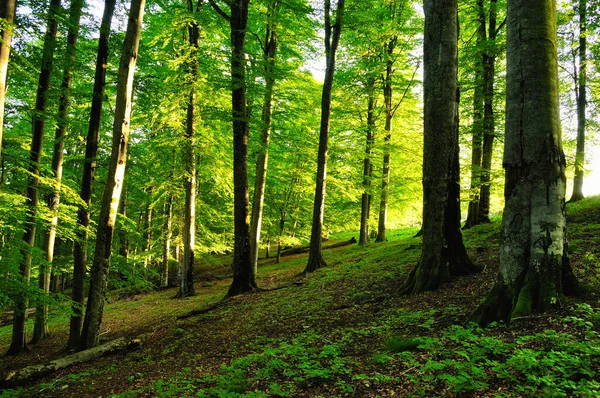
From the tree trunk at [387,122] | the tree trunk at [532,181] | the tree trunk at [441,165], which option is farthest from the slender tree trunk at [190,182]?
the tree trunk at [532,181]

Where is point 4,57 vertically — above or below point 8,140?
above

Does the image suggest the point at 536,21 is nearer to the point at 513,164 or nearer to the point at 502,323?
the point at 513,164

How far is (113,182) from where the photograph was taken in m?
7.10

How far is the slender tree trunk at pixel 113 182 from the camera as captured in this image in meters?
7.07

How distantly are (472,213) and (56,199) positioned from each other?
1446 cm

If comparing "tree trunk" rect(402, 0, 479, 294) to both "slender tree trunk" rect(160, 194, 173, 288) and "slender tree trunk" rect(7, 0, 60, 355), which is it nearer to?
"slender tree trunk" rect(7, 0, 60, 355)

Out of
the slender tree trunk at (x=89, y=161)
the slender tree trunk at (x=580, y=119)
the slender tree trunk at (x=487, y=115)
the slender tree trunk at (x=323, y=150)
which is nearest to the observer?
the slender tree trunk at (x=89, y=161)

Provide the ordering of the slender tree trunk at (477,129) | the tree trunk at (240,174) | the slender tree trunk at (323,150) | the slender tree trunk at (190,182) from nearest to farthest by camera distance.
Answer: the tree trunk at (240,174) < the slender tree trunk at (477,129) < the slender tree trunk at (190,182) < the slender tree trunk at (323,150)

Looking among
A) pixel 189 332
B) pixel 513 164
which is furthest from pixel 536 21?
pixel 189 332

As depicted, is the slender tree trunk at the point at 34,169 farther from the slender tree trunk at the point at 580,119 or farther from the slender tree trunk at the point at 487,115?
the slender tree trunk at the point at 580,119

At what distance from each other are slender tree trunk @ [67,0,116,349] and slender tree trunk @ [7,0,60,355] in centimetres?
90

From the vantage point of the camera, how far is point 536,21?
425 centimetres

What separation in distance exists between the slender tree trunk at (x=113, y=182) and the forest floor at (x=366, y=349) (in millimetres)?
Result: 1094

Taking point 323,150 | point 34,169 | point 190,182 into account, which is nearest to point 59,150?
point 34,169
